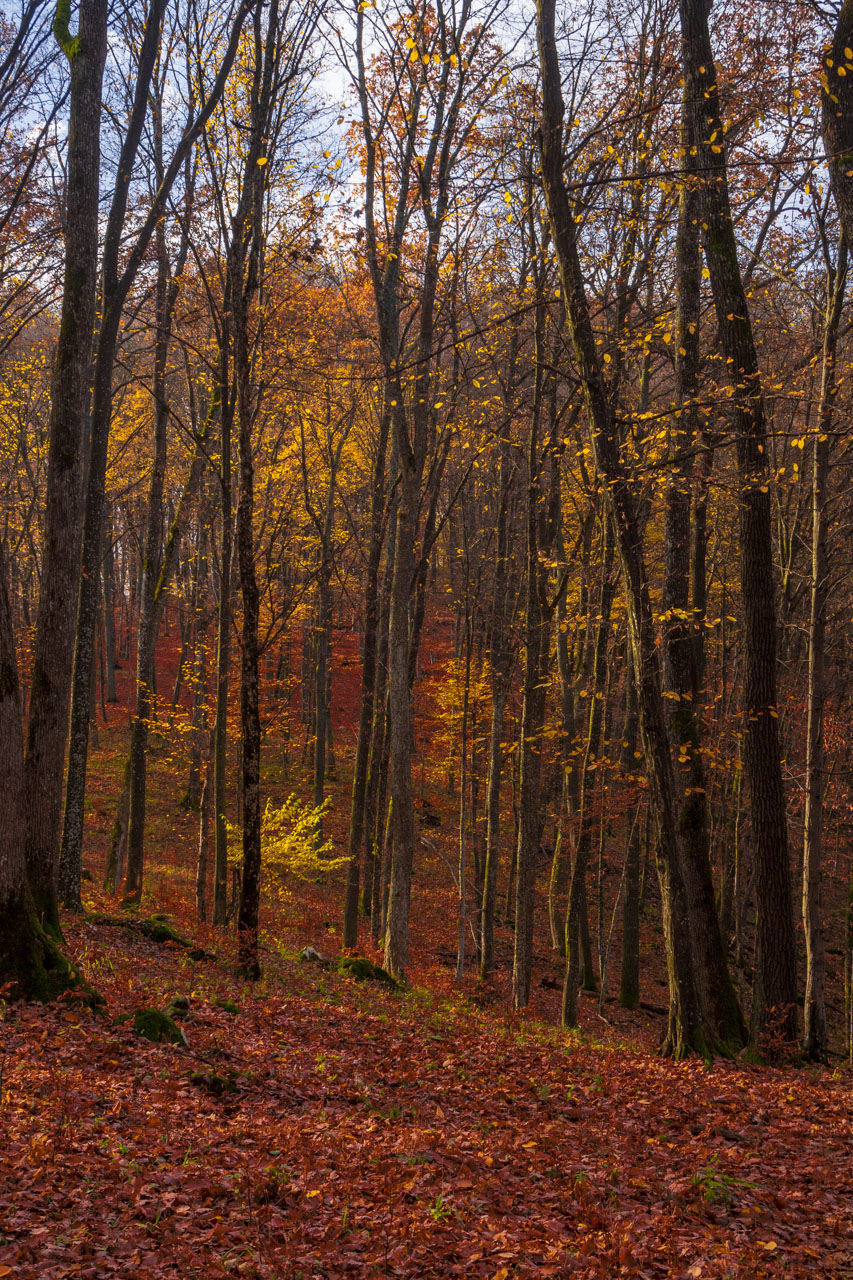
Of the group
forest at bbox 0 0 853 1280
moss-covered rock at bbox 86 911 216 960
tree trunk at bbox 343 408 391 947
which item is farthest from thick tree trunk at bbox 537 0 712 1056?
tree trunk at bbox 343 408 391 947

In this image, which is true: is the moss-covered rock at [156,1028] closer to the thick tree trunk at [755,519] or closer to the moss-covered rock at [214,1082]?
the moss-covered rock at [214,1082]

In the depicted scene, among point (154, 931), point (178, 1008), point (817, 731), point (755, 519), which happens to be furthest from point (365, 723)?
point (755, 519)

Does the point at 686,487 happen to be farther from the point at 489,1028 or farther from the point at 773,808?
the point at 489,1028

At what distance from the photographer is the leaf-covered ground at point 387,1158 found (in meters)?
3.58

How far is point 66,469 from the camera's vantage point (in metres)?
7.27

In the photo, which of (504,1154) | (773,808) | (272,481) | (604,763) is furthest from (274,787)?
(504,1154)

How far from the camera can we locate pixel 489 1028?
979 cm

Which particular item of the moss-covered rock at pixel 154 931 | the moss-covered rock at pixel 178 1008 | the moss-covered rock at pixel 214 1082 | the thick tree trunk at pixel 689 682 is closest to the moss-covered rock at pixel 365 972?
the moss-covered rock at pixel 154 931

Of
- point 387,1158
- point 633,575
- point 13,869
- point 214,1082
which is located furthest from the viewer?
point 633,575

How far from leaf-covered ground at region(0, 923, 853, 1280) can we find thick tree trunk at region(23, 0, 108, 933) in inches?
76.0

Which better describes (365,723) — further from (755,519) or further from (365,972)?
(755,519)

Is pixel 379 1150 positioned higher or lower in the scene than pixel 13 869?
lower

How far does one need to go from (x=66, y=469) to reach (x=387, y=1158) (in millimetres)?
6220

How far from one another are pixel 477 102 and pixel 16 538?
721 inches
